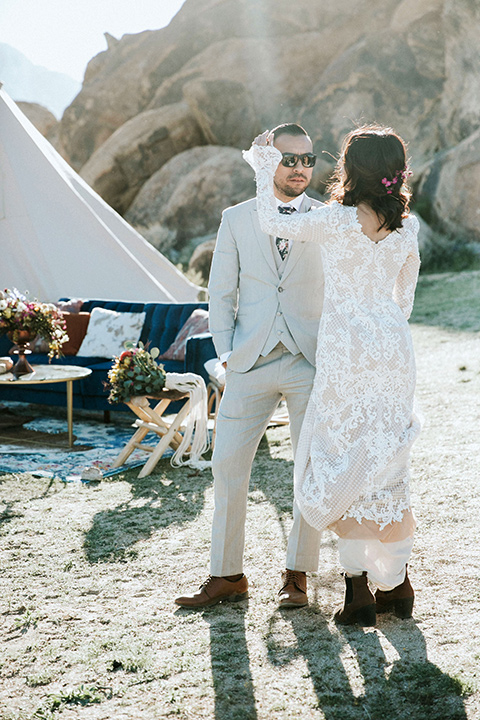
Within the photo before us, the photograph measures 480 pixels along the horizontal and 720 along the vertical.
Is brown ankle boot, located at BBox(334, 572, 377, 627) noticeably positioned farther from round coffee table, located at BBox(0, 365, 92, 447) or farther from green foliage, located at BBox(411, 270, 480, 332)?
green foliage, located at BBox(411, 270, 480, 332)

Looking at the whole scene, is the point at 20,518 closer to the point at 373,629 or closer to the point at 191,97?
the point at 373,629

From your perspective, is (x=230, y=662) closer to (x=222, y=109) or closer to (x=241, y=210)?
(x=241, y=210)

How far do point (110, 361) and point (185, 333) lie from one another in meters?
0.71

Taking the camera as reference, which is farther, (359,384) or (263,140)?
(263,140)

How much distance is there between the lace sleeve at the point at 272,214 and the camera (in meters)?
2.28

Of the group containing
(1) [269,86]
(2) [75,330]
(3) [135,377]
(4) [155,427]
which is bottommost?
(4) [155,427]

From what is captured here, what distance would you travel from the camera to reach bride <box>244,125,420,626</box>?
2.26 meters

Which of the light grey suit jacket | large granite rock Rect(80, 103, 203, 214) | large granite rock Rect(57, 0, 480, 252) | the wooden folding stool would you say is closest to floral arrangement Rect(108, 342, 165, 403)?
the wooden folding stool

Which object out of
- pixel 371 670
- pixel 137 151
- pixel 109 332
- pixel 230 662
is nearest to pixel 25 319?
pixel 109 332

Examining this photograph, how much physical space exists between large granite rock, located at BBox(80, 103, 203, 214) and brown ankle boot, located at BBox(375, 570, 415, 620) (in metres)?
17.1

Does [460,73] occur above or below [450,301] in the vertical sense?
above

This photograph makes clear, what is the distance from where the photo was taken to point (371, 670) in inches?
84.0

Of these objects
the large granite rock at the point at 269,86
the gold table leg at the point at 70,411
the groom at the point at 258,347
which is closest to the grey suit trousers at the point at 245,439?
the groom at the point at 258,347

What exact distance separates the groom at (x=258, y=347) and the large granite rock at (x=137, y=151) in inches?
654
